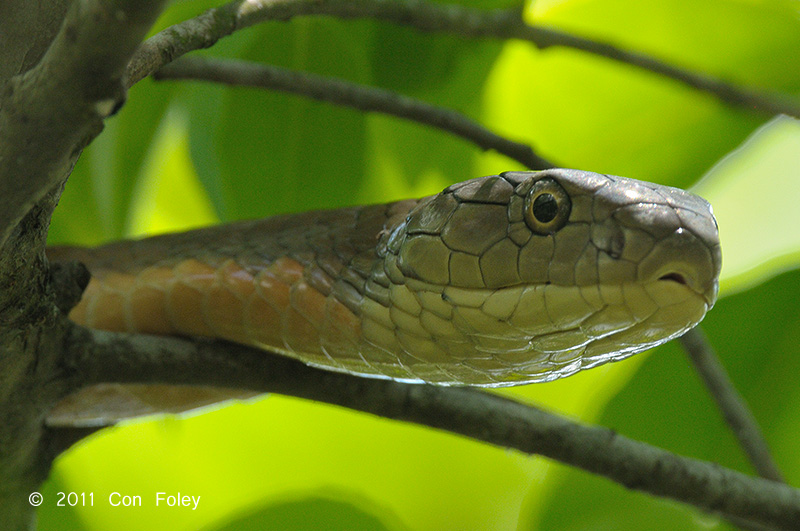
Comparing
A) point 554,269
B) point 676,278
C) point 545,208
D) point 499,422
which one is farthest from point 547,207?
point 499,422

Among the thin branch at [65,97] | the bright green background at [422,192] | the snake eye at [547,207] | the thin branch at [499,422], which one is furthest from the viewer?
the bright green background at [422,192]

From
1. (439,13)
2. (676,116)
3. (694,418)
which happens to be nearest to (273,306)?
(439,13)

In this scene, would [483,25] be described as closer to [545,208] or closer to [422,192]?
[422,192]

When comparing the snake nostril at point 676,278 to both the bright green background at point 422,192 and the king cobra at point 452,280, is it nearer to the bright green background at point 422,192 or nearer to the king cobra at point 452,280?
the king cobra at point 452,280

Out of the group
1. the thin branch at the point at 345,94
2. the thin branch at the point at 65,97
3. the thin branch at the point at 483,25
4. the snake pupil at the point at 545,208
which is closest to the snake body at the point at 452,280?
the snake pupil at the point at 545,208

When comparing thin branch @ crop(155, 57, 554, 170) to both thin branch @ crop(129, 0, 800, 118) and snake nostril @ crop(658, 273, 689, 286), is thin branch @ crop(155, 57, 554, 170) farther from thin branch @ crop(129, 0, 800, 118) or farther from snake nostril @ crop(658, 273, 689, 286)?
snake nostril @ crop(658, 273, 689, 286)

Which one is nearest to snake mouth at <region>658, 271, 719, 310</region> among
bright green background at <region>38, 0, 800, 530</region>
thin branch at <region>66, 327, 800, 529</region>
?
thin branch at <region>66, 327, 800, 529</region>

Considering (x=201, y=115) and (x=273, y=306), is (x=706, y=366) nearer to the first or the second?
(x=273, y=306)
